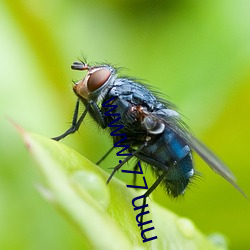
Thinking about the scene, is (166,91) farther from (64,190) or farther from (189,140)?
(64,190)

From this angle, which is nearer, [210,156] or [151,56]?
[210,156]

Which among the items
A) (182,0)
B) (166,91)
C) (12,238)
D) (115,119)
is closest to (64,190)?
(115,119)

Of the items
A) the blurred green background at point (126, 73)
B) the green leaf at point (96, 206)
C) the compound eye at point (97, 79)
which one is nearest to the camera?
the green leaf at point (96, 206)

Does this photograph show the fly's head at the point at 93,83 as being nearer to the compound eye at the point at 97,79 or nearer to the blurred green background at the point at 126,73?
the compound eye at the point at 97,79

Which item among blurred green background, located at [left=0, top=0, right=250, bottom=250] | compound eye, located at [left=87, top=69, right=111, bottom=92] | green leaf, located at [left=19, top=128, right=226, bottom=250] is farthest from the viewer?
blurred green background, located at [left=0, top=0, right=250, bottom=250]

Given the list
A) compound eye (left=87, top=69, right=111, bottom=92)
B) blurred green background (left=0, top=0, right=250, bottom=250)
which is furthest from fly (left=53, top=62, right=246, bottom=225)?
blurred green background (left=0, top=0, right=250, bottom=250)

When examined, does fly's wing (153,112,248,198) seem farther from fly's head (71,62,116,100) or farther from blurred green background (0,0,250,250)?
blurred green background (0,0,250,250)

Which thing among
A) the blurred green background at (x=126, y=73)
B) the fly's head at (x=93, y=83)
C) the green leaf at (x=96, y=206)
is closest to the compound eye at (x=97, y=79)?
the fly's head at (x=93, y=83)
